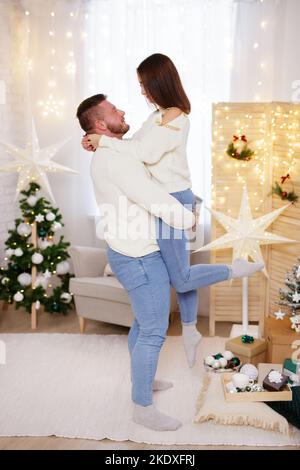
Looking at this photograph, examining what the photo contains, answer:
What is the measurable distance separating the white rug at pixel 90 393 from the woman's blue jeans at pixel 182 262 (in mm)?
626

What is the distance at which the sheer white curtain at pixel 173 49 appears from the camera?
4.21 metres

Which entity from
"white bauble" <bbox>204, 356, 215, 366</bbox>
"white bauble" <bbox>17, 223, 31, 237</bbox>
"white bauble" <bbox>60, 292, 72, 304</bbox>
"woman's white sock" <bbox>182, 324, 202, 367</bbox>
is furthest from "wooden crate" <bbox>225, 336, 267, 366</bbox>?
"white bauble" <bbox>17, 223, 31, 237</bbox>

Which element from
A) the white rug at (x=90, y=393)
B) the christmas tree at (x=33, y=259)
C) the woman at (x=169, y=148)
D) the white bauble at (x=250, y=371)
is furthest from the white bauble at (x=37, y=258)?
the white bauble at (x=250, y=371)

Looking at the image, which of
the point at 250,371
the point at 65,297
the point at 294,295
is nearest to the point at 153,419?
the point at 250,371

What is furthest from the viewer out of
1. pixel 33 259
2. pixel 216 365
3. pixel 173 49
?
pixel 173 49

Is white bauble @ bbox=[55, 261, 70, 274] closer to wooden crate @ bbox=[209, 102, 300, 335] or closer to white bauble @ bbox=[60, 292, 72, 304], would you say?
white bauble @ bbox=[60, 292, 72, 304]

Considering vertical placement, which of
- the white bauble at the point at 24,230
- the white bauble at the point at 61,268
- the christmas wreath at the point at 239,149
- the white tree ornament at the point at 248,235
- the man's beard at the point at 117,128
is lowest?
the white bauble at the point at 61,268

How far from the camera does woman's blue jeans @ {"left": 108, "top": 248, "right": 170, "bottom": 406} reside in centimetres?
252

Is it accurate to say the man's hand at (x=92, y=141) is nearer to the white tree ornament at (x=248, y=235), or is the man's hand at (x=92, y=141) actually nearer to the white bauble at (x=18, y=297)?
the white tree ornament at (x=248, y=235)

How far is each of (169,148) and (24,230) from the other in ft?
6.33

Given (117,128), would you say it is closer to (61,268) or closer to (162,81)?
(162,81)

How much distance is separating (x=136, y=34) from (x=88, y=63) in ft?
1.42

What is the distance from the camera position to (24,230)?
4.09 meters
